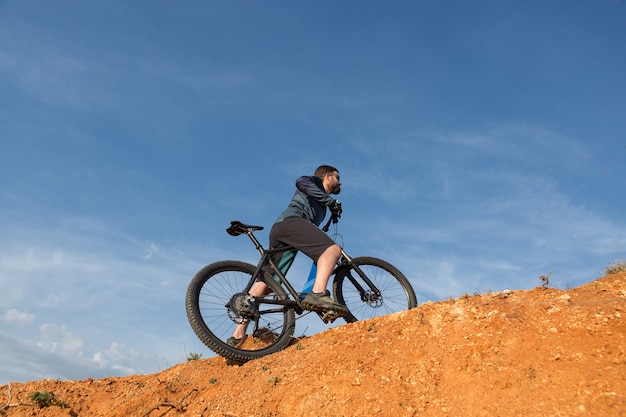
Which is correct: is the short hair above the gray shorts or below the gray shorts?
above

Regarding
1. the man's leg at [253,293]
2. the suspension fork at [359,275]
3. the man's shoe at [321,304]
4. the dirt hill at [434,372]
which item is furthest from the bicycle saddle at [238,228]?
the dirt hill at [434,372]

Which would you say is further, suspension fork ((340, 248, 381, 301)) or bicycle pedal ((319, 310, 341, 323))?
suspension fork ((340, 248, 381, 301))

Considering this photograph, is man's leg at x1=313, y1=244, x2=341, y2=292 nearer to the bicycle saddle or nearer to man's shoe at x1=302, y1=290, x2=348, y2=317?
man's shoe at x1=302, y1=290, x2=348, y2=317

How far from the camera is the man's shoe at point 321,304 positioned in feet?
23.4

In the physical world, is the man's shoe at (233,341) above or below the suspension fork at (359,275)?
below

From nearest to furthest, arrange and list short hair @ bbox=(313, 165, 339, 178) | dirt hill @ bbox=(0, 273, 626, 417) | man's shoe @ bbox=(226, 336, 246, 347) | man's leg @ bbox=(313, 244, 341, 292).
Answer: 1. dirt hill @ bbox=(0, 273, 626, 417)
2. man's shoe @ bbox=(226, 336, 246, 347)
3. man's leg @ bbox=(313, 244, 341, 292)
4. short hair @ bbox=(313, 165, 339, 178)

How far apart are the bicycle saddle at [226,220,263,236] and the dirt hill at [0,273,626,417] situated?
1.88m

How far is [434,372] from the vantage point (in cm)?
545

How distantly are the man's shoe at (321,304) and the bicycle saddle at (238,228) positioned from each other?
138 cm

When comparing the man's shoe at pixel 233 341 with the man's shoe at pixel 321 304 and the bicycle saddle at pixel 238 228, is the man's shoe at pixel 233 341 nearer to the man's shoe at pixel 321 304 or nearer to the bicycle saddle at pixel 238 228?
the man's shoe at pixel 321 304

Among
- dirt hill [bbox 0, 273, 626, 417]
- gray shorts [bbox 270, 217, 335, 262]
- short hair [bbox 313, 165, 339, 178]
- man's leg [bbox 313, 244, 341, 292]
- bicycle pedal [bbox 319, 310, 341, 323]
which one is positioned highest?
short hair [bbox 313, 165, 339, 178]

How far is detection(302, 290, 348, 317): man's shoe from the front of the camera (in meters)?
7.14

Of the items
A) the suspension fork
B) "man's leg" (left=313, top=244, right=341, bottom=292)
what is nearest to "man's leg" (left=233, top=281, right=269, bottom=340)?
"man's leg" (left=313, top=244, right=341, bottom=292)

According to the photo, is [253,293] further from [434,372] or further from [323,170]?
[434,372]
